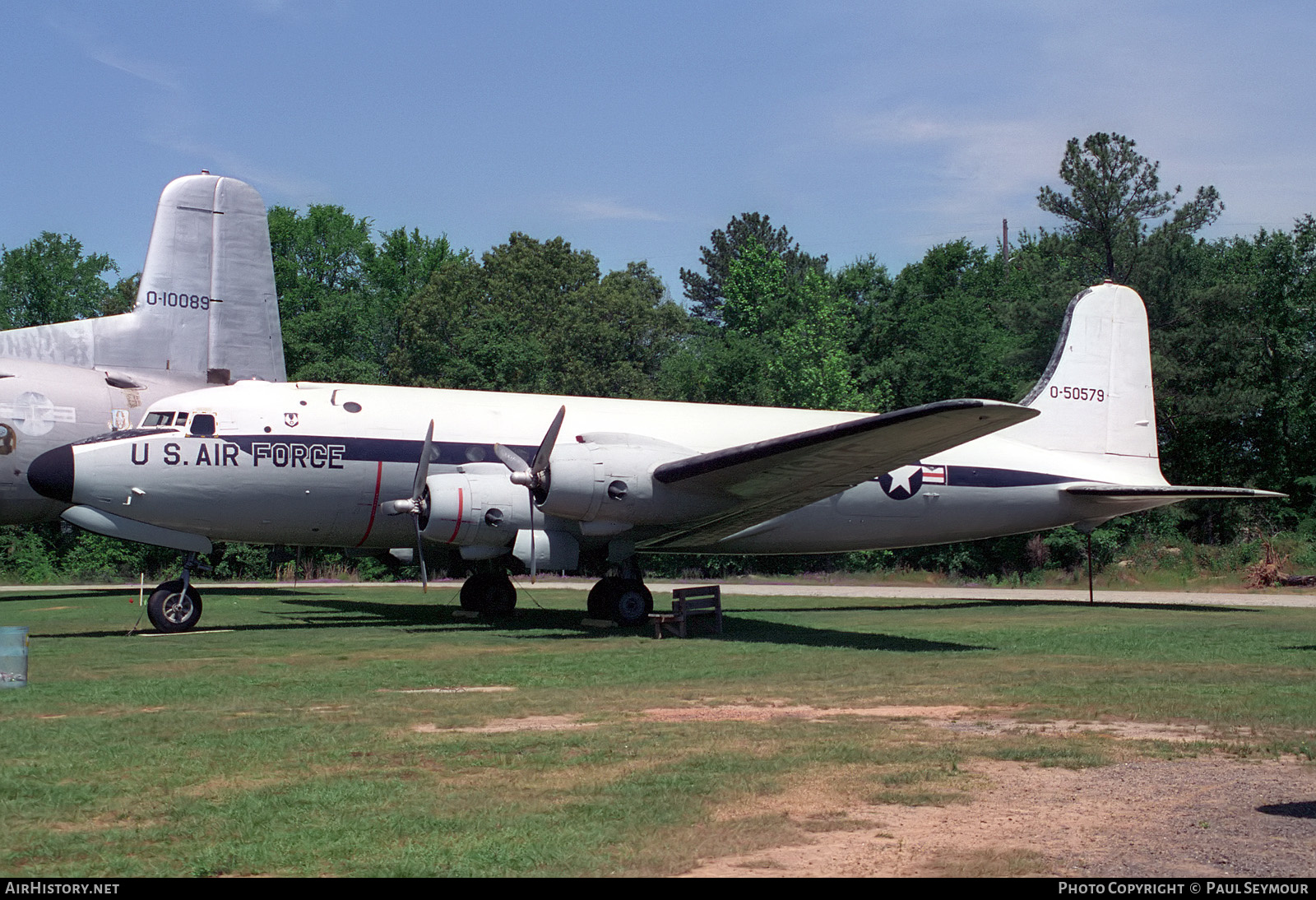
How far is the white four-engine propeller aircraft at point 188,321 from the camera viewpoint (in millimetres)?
28547

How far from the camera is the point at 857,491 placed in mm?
22672

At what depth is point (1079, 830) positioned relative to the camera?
21.0 feet

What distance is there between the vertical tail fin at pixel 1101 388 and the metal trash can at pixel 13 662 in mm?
19720

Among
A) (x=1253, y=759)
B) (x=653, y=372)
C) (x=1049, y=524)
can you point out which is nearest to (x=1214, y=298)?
(x=1049, y=524)

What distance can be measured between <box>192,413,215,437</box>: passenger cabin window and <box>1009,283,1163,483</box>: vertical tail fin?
53.4ft

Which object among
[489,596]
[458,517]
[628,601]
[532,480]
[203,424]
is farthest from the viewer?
[489,596]

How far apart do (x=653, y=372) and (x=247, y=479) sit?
189 ft

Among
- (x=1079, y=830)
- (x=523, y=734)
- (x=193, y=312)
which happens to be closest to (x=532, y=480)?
(x=523, y=734)

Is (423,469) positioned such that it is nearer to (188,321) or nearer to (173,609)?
(173,609)

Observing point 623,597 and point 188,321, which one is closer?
point 623,597

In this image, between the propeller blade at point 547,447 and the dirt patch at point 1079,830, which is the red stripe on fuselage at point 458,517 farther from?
the dirt patch at point 1079,830

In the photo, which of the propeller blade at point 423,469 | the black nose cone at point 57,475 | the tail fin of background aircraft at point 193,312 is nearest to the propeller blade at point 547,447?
the propeller blade at point 423,469

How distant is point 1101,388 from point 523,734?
2066 centimetres
